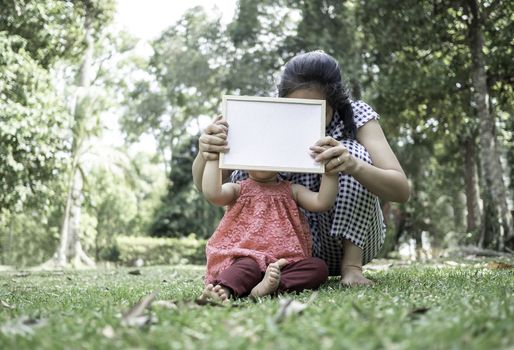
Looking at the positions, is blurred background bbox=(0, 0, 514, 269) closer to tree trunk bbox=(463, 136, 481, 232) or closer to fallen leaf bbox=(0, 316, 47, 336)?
tree trunk bbox=(463, 136, 481, 232)

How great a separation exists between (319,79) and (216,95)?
1496 centimetres

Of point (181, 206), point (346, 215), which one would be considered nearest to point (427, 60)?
point (346, 215)

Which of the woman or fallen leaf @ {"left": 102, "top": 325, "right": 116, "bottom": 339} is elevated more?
the woman

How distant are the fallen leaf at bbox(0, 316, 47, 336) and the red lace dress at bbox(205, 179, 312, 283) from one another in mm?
1141

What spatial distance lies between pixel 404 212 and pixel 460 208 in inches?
145

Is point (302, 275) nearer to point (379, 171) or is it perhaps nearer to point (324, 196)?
point (324, 196)

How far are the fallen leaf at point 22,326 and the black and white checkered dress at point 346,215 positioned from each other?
1.57 meters

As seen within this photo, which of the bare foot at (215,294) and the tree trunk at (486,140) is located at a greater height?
the tree trunk at (486,140)

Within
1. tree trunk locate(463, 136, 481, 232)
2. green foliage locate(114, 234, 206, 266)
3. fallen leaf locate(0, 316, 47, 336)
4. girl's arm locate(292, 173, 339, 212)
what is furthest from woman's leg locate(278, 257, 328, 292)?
green foliage locate(114, 234, 206, 266)

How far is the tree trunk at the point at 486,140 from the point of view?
332 inches

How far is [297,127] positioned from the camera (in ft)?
8.39

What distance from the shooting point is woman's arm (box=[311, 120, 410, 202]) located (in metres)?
2.41

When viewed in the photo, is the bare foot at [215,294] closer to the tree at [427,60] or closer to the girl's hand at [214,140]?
the girl's hand at [214,140]

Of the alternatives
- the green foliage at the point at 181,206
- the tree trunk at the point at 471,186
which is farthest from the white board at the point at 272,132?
the green foliage at the point at 181,206
